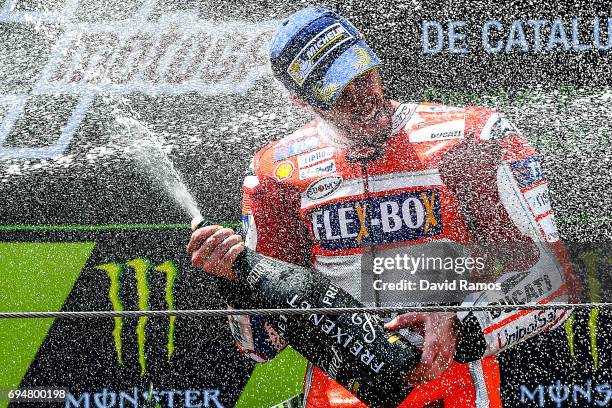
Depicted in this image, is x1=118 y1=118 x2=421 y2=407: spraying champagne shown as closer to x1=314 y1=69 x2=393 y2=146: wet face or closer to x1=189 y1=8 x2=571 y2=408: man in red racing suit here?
x1=189 y1=8 x2=571 y2=408: man in red racing suit

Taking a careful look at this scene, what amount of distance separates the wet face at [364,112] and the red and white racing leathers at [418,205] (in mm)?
20

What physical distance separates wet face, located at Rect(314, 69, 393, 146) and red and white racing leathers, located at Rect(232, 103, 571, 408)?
20mm

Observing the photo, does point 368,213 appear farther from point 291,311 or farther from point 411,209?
point 291,311

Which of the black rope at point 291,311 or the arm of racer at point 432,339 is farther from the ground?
the black rope at point 291,311

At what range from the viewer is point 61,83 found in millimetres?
1587

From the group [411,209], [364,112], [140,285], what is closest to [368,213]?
[411,209]

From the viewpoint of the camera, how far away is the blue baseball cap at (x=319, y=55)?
1.52 metres

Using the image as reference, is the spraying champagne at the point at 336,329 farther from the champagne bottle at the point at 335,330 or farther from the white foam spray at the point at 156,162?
the white foam spray at the point at 156,162

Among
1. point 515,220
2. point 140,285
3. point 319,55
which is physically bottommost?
point 140,285

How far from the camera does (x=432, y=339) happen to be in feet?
5.22

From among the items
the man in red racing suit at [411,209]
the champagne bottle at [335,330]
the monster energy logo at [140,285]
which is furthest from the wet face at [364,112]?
the monster energy logo at [140,285]

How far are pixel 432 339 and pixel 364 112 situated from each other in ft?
1.41

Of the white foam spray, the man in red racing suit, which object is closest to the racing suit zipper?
the man in red racing suit

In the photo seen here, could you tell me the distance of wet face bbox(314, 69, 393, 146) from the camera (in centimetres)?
154
